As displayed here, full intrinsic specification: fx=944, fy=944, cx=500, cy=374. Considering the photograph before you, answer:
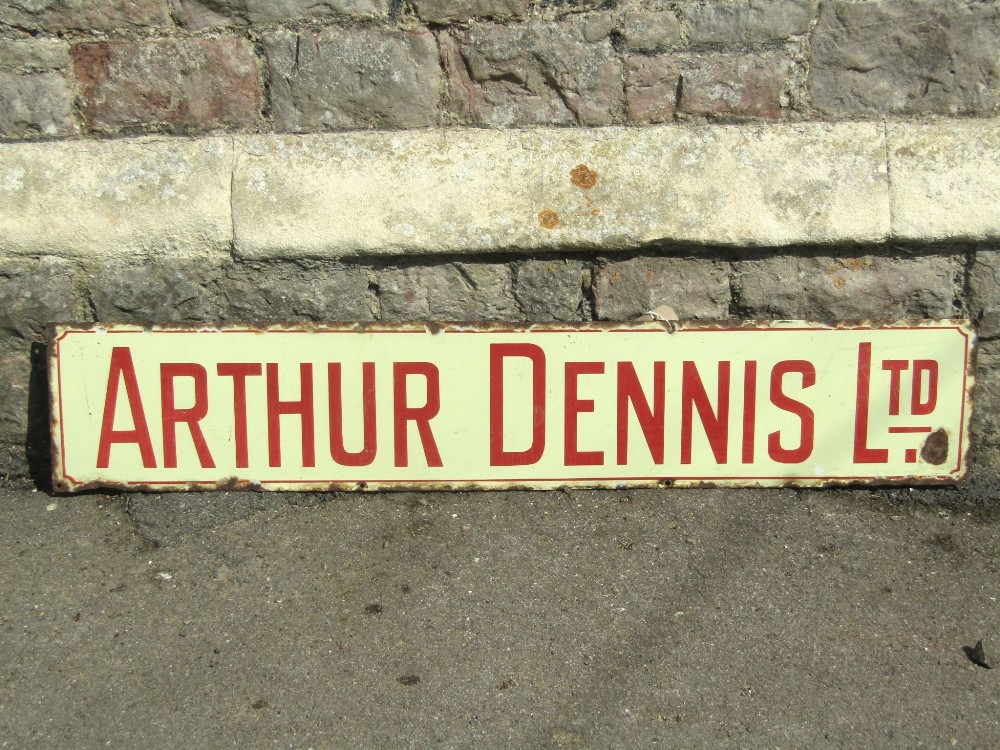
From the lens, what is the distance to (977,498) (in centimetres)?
242

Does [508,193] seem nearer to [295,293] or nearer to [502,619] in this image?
[295,293]

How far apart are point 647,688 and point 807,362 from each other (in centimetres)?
103

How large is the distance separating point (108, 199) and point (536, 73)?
1102 mm

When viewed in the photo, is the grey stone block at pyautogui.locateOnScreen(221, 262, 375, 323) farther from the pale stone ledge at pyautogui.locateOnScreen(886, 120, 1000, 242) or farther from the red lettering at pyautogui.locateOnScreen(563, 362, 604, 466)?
the pale stone ledge at pyautogui.locateOnScreen(886, 120, 1000, 242)

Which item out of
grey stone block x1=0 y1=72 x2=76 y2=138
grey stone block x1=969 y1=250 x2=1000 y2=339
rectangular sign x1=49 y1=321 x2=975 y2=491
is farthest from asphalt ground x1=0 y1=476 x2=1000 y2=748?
grey stone block x1=0 y1=72 x2=76 y2=138

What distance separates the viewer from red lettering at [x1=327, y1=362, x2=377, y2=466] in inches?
93.6

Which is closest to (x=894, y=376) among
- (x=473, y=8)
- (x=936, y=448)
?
(x=936, y=448)

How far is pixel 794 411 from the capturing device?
241cm

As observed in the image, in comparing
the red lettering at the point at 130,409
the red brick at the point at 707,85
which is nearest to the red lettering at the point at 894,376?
the red brick at the point at 707,85

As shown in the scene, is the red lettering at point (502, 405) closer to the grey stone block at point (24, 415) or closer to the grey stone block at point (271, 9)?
the grey stone block at point (271, 9)

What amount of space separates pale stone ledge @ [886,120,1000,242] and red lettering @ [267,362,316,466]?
1.50 m

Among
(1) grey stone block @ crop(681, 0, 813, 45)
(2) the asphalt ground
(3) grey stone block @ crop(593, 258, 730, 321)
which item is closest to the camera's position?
(2) the asphalt ground

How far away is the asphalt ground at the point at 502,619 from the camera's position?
65.0 inches

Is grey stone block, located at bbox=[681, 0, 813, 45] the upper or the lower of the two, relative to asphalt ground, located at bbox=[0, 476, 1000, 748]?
upper
